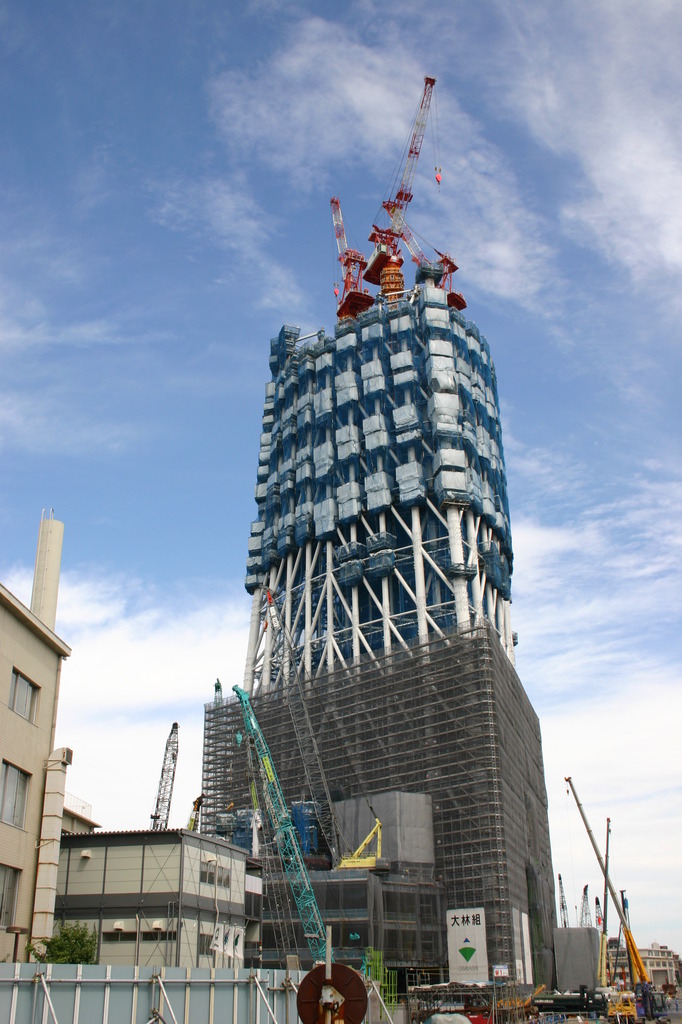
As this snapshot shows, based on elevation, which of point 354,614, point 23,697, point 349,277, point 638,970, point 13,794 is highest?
point 349,277

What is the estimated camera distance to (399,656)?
126125mm

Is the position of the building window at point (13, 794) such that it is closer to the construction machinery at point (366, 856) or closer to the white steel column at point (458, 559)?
the construction machinery at point (366, 856)

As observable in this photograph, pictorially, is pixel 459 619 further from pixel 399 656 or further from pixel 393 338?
pixel 393 338

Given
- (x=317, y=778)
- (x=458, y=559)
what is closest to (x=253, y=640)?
(x=317, y=778)

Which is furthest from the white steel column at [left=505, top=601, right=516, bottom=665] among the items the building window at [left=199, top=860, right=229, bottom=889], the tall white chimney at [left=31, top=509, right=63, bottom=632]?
the tall white chimney at [left=31, top=509, right=63, bottom=632]

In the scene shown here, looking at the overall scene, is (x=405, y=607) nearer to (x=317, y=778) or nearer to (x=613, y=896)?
(x=317, y=778)

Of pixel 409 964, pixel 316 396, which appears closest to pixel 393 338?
pixel 316 396

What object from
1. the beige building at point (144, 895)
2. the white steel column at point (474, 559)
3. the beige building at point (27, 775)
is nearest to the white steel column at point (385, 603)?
the white steel column at point (474, 559)

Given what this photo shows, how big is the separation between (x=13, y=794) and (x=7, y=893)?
4.51 m

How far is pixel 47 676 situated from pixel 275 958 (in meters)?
65.5

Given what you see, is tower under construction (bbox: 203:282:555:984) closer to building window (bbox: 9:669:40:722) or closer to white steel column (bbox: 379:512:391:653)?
white steel column (bbox: 379:512:391:653)

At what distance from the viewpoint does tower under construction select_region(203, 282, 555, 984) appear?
113375 mm

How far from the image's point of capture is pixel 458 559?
5069 inches

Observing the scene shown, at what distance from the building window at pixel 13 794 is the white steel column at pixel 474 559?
279 ft
